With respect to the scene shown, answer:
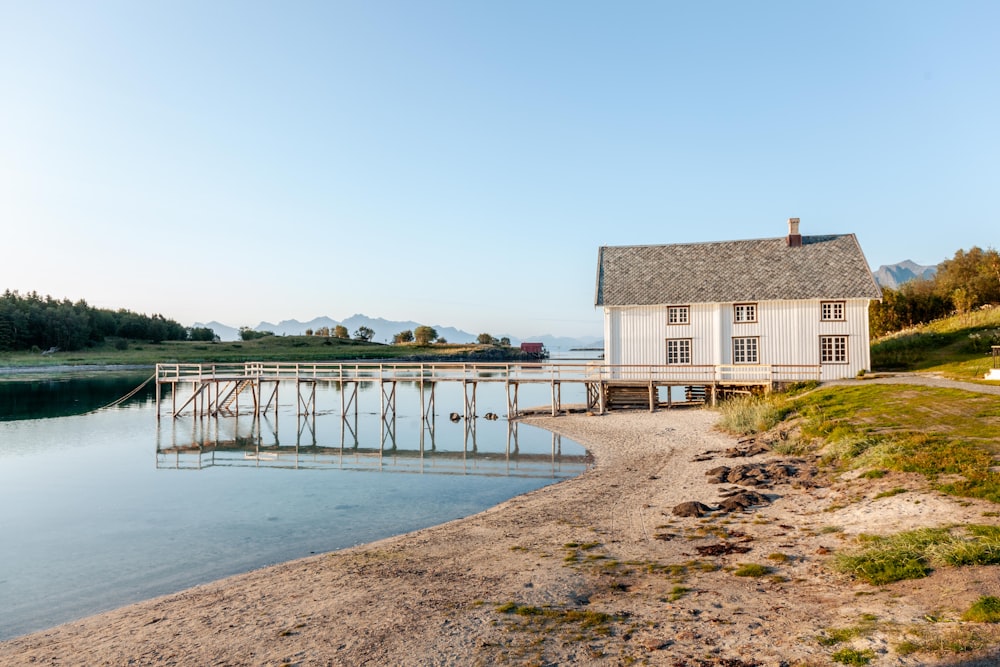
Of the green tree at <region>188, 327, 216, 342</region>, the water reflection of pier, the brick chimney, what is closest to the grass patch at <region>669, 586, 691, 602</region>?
the water reflection of pier

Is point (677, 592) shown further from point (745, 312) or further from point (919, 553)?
point (745, 312)

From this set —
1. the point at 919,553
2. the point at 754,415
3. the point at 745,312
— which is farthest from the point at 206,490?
the point at 745,312

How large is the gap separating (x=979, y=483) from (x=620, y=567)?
660cm

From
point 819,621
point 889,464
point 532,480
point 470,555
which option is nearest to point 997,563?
point 819,621

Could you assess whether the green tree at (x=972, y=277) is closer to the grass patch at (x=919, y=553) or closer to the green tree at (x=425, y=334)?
the grass patch at (x=919, y=553)

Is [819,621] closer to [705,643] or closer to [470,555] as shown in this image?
[705,643]

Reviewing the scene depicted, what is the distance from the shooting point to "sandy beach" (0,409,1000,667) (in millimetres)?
7035

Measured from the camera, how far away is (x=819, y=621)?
729cm

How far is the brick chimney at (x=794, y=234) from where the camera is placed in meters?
35.8

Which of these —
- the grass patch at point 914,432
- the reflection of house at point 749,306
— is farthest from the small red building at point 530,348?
the grass patch at point 914,432

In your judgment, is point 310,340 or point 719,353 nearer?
point 719,353

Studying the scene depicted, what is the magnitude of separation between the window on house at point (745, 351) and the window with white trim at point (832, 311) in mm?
3510

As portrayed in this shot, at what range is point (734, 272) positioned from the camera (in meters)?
35.0

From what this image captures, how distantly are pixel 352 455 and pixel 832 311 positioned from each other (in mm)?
24694
